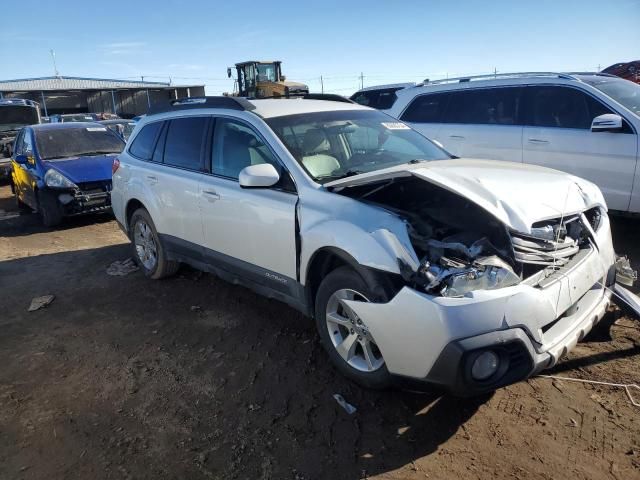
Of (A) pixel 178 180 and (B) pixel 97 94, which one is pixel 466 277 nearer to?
(A) pixel 178 180

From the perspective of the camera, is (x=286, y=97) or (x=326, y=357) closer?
(x=326, y=357)

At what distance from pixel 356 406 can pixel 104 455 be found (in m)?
1.46

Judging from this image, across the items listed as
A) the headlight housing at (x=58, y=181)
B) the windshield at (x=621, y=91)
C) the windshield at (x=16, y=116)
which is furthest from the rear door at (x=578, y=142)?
the windshield at (x=16, y=116)

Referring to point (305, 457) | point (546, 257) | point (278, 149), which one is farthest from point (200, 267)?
point (546, 257)

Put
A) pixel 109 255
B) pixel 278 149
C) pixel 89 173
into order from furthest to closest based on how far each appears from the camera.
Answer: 1. pixel 89 173
2. pixel 109 255
3. pixel 278 149

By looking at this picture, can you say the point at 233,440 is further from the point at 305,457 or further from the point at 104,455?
the point at 104,455

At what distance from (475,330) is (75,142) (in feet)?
28.9

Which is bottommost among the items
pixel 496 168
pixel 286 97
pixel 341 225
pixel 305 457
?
pixel 305 457

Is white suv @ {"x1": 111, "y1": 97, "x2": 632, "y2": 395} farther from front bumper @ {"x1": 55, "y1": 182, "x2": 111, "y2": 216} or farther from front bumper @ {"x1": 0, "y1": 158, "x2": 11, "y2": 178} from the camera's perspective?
front bumper @ {"x1": 0, "y1": 158, "x2": 11, "y2": 178}

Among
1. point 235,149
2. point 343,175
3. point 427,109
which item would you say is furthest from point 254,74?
point 343,175

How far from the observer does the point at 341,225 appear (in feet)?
9.79

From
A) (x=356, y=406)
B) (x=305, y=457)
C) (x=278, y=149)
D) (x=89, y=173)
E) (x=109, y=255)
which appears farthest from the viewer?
(x=89, y=173)

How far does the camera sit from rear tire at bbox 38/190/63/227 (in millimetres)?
8016

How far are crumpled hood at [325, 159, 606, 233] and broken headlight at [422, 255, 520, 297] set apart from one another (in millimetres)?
259
